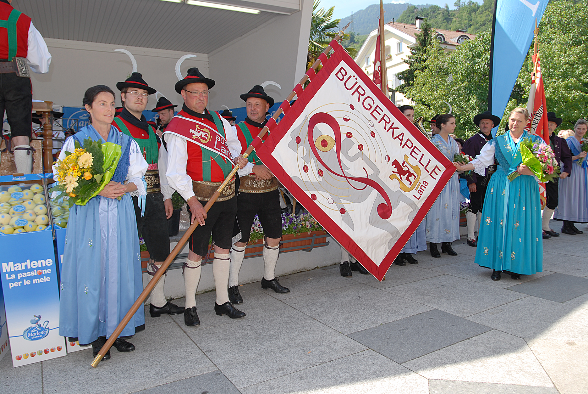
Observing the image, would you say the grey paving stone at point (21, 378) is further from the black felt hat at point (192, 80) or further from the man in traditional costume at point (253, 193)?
the black felt hat at point (192, 80)

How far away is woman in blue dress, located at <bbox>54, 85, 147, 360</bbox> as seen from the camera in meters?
3.12

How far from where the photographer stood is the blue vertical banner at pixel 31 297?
3.14m

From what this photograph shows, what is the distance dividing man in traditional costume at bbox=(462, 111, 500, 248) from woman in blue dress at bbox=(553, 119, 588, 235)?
7.74ft

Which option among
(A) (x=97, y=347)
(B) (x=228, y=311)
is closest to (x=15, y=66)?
(A) (x=97, y=347)

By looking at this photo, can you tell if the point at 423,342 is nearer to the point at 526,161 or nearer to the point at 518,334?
the point at 518,334

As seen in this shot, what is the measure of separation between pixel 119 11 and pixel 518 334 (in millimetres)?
9700

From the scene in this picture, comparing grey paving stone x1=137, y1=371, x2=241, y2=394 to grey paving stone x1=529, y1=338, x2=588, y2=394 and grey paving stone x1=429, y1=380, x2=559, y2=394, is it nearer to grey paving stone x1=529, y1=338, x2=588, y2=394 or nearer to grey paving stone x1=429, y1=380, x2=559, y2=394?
grey paving stone x1=429, y1=380, x2=559, y2=394

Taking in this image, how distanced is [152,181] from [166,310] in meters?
1.28

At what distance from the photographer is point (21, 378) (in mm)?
2990

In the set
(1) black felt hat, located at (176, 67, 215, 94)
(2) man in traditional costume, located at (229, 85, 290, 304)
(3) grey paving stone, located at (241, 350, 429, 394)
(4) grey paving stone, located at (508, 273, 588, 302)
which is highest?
(1) black felt hat, located at (176, 67, 215, 94)

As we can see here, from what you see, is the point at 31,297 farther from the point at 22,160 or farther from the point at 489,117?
the point at 489,117

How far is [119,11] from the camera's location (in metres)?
9.41

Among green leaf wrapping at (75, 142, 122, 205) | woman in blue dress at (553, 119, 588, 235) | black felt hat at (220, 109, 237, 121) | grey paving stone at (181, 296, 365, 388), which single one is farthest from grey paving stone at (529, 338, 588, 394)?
woman in blue dress at (553, 119, 588, 235)

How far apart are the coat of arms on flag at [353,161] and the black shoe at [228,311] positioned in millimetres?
1189
